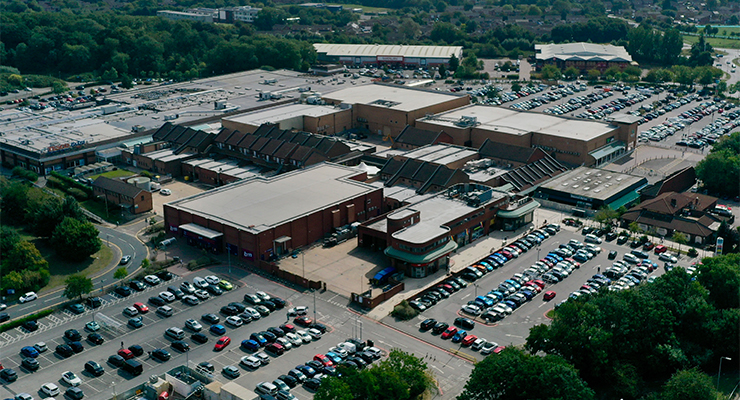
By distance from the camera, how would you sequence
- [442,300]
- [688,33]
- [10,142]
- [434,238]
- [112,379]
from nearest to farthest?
[112,379], [442,300], [434,238], [10,142], [688,33]

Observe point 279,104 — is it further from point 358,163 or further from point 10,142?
point 10,142

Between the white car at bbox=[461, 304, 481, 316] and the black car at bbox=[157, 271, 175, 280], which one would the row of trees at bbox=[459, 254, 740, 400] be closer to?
the white car at bbox=[461, 304, 481, 316]

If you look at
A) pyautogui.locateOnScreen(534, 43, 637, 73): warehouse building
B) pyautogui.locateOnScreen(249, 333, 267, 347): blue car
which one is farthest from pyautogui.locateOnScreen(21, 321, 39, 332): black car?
pyautogui.locateOnScreen(534, 43, 637, 73): warehouse building

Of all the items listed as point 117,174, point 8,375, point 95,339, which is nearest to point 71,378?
point 8,375

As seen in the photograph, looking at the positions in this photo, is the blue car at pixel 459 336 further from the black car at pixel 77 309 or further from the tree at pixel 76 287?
the tree at pixel 76 287

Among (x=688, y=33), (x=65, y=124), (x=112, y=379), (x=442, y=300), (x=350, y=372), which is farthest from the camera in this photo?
(x=688, y=33)

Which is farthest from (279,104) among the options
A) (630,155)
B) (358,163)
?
(630,155)
